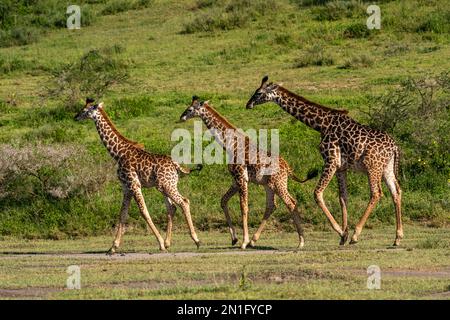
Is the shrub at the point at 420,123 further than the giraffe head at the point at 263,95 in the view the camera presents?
Yes

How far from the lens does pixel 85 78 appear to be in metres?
30.6

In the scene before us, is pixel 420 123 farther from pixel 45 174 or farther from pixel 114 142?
pixel 114 142

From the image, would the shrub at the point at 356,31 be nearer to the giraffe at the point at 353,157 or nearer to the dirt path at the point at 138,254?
the giraffe at the point at 353,157

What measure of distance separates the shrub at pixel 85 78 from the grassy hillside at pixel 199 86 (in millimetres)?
50

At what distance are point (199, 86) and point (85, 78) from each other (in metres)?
2.62

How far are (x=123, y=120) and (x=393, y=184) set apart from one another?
9.21 metres

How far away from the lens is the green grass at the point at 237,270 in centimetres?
1513

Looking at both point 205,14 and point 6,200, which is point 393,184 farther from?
point 205,14

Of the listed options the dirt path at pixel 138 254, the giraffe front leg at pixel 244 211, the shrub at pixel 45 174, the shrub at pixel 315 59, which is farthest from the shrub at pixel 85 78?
the giraffe front leg at pixel 244 211

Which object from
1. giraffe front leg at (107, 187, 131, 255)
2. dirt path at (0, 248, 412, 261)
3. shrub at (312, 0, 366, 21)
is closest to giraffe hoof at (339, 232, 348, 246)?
dirt path at (0, 248, 412, 261)

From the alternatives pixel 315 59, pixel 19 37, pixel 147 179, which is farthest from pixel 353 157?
pixel 19 37

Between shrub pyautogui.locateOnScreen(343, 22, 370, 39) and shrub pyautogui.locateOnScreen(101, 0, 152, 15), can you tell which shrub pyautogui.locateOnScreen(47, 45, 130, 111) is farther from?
shrub pyautogui.locateOnScreen(101, 0, 152, 15)
